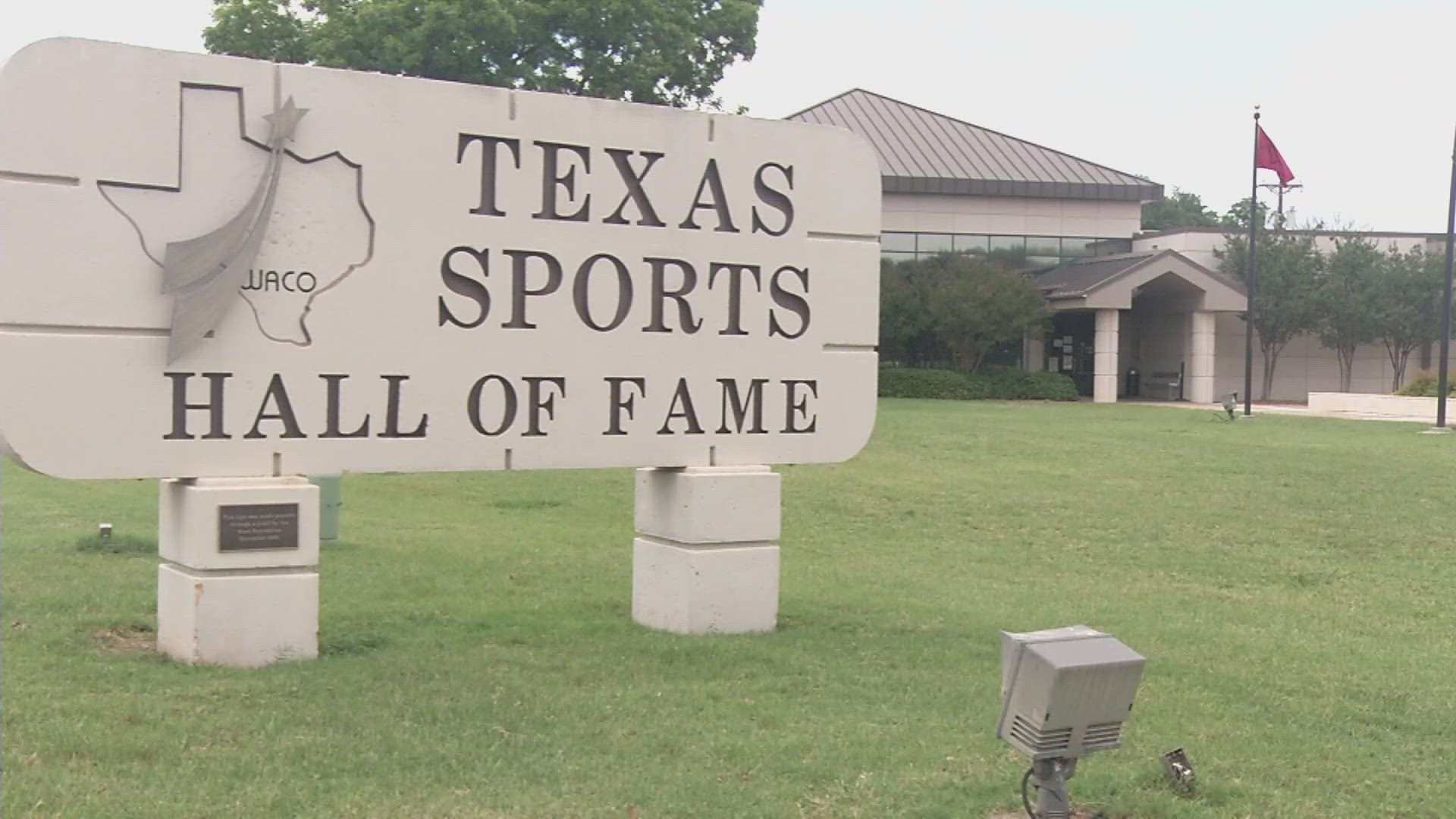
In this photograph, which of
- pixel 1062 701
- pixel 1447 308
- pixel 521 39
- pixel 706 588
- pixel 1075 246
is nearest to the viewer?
pixel 1062 701

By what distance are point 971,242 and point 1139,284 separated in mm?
5815

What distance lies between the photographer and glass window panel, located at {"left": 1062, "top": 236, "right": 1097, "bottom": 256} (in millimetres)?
44281

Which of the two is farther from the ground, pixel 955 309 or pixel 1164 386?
pixel 955 309

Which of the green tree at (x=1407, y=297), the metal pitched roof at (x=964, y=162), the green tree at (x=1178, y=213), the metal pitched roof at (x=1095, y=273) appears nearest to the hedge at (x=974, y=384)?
the metal pitched roof at (x=1095, y=273)

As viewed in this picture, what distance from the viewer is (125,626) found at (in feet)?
26.7

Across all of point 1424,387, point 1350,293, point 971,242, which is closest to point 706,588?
point 1424,387

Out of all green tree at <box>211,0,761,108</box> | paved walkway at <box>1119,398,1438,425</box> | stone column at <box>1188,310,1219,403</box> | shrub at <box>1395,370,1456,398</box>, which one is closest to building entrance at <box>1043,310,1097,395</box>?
stone column at <box>1188,310,1219,403</box>

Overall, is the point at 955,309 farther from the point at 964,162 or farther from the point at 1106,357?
the point at 964,162

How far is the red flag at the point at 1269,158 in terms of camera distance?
33750mm

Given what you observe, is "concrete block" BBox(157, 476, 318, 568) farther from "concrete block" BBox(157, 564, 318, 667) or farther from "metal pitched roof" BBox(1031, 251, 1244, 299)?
"metal pitched roof" BBox(1031, 251, 1244, 299)

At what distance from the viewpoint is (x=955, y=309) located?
3784cm

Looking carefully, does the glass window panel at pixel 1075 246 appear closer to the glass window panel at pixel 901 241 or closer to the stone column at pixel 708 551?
the glass window panel at pixel 901 241

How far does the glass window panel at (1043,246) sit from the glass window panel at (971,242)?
4.53 feet

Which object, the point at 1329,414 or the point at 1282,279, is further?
the point at 1282,279
